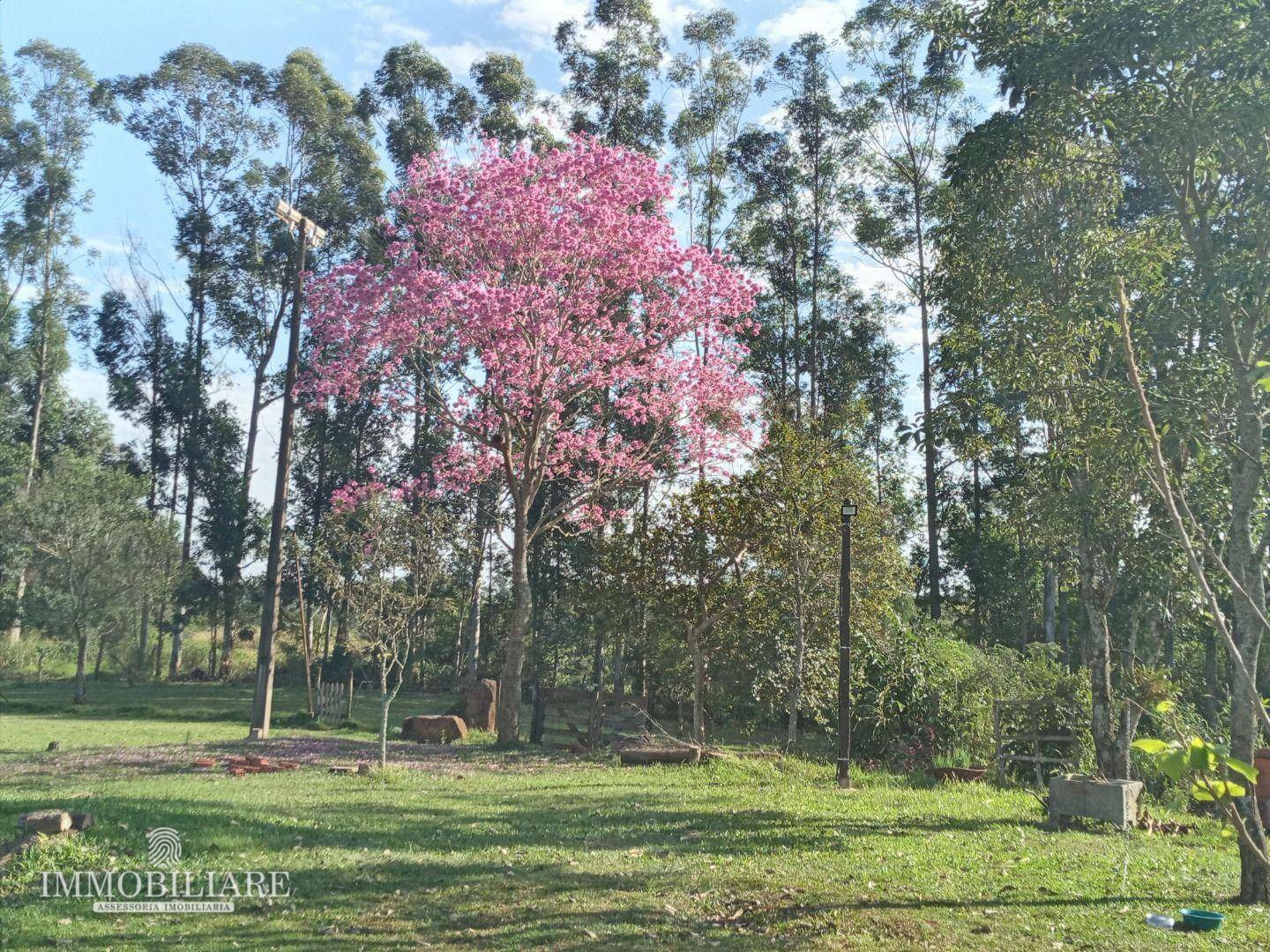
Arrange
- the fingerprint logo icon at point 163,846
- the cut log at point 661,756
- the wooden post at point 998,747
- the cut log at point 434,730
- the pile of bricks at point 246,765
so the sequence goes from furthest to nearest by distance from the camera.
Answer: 1. the cut log at point 434,730
2. the cut log at point 661,756
3. the wooden post at point 998,747
4. the pile of bricks at point 246,765
5. the fingerprint logo icon at point 163,846

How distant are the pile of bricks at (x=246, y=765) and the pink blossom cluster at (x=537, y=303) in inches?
320

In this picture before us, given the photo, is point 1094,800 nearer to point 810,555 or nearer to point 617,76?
point 810,555

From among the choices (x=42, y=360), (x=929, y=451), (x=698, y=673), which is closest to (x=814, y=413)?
(x=929, y=451)

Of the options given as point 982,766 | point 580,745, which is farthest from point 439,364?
point 982,766

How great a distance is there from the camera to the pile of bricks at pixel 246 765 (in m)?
14.4

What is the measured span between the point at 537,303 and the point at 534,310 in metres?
0.42

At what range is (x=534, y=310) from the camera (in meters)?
19.9

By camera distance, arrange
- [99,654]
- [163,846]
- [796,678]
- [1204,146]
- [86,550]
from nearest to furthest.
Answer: [163,846], [1204,146], [796,678], [86,550], [99,654]

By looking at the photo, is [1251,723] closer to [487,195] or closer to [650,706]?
[487,195]

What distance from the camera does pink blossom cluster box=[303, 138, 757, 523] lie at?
19.8 m

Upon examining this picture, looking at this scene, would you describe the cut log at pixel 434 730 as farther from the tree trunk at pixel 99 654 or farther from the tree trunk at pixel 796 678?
the tree trunk at pixel 99 654

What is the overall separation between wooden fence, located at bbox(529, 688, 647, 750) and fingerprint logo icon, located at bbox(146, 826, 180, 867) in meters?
12.2

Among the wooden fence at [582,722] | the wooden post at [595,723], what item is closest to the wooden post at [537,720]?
the wooden fence at [582,722]

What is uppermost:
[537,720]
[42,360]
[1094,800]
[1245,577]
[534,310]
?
[42,360]
